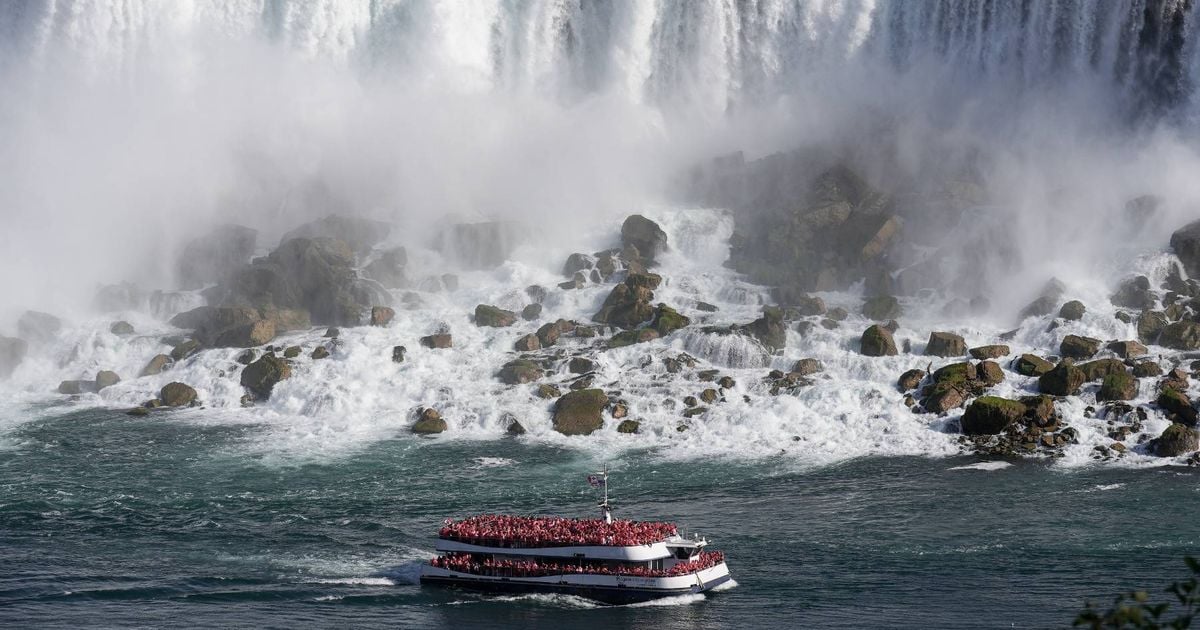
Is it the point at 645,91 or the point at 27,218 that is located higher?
the point at 645,91

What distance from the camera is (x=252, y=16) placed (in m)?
92.5

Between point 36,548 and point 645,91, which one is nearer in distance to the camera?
point 36,548

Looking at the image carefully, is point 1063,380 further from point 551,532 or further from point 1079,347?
point 551,532

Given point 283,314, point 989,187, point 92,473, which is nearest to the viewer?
point 92,473

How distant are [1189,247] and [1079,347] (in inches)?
448

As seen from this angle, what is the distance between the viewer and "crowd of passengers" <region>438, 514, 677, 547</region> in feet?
→ 125

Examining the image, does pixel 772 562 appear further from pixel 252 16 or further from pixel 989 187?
pixel 252 16

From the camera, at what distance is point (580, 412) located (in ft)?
189

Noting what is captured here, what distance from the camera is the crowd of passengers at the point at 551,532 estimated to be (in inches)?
1505

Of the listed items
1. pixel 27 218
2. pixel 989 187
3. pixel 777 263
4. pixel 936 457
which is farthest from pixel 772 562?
pixel 27 218

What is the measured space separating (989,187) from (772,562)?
44.1 m

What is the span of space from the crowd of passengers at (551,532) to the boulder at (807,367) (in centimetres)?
2268

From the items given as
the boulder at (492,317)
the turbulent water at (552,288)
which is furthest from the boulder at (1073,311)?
the boulder at (492,317)

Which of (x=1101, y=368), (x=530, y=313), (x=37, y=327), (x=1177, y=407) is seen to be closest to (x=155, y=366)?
(x=37, y=327)
